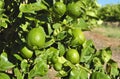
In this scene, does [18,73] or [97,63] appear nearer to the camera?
[18,73]

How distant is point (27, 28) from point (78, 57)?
362 mm

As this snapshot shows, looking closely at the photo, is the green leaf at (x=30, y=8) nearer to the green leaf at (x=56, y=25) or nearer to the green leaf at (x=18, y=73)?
the green leaf at (x=56, y=25)

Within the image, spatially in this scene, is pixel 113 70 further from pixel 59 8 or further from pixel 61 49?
pixel 59 8

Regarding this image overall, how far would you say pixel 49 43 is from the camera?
2.14 meters

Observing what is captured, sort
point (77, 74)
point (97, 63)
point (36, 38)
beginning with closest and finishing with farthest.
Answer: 1. point (36, 38)
2. point (77, 74)
3. point (97, 63)

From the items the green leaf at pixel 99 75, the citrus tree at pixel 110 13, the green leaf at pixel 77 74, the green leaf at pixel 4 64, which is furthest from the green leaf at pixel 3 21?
the citrus tree at pixel 110 13

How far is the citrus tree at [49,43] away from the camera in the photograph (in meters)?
2.12

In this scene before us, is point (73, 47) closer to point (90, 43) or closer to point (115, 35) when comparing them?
point (90, 43)

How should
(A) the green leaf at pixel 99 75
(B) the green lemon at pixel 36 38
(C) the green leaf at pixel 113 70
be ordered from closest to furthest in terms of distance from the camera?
1. (B) the green lemon at pixel 36 38
2. (A) the green leaf at pixel 99 75
3. (C) the green leaf at pixel 113 70

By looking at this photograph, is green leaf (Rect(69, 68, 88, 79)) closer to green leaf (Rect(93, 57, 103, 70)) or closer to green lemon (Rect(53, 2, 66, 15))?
green leaf (Rect(93, 57, 103, 70))

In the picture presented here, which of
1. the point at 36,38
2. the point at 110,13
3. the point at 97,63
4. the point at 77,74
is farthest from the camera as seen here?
the point at 110,13

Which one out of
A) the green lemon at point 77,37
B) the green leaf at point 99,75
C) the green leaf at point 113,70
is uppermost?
the green lemon at point 77,37

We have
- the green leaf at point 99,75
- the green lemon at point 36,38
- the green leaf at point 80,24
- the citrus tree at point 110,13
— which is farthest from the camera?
the citrus tree at point 110,13

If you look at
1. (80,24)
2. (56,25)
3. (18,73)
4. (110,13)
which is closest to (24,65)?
(18,73)
